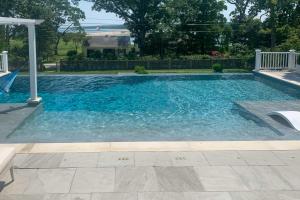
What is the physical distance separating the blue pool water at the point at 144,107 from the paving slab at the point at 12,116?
0.60 ft

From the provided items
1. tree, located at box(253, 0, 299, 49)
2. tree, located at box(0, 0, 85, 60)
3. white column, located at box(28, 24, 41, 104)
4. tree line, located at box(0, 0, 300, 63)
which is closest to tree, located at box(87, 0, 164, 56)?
tree line, located at box(0, 0, 300, 63)

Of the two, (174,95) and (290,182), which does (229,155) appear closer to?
(290,182)

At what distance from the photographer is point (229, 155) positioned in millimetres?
6551

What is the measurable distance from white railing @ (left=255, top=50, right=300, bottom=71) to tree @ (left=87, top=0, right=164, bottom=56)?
39.1 ft

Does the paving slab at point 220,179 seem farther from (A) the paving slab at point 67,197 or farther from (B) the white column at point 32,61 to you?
(B) the white column at point 32,61

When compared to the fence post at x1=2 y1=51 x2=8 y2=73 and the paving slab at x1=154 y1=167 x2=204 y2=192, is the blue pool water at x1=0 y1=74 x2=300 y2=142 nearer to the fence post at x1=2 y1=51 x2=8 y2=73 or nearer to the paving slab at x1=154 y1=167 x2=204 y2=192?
the fence post at x1=2 y1=51 x2=8 y2=73

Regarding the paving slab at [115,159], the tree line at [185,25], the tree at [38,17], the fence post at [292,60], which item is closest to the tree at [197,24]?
the tree line at [185,25]

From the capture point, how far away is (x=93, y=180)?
17.7ft

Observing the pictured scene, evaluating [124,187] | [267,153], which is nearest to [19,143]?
[124,187]

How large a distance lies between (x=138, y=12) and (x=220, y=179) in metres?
27.1

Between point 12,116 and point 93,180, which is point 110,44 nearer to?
point 12,116

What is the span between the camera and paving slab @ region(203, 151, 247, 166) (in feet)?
20.1

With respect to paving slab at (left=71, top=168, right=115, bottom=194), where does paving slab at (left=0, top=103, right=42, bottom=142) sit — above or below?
above

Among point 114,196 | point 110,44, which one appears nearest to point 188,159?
point 114,196
